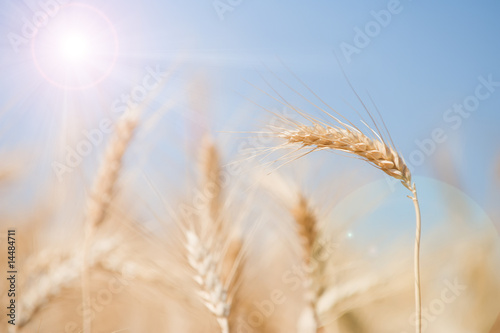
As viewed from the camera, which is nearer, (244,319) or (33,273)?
(33,273)

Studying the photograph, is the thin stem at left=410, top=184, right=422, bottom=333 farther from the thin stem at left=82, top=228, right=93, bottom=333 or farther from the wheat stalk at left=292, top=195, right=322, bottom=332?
the thin stem at left=82, top=228, right=93, bottom=333

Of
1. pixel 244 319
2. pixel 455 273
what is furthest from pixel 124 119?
pixel 455 273

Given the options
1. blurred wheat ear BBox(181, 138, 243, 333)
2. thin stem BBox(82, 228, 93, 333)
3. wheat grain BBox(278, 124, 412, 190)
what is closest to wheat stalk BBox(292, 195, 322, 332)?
blurred wheat ear BBox(181, 138, 243, 333)

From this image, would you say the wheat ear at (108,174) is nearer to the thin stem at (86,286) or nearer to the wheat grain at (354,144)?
the thin stem at (86,286)

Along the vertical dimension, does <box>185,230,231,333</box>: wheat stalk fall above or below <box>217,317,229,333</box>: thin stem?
above

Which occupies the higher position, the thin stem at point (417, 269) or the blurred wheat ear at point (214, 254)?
the blurred wheat ear at point (214, 254)

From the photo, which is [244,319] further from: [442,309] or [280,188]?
[442,309]

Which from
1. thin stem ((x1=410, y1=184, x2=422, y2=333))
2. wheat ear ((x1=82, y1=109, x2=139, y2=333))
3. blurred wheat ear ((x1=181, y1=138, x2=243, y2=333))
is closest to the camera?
thin stem ((x1=410, y1=184, x2=422, y2=333))

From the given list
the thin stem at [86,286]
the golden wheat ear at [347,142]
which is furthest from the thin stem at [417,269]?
the thin stem at [86,286]

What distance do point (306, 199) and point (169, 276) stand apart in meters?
0.78

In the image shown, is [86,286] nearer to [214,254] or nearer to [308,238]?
[214,254]

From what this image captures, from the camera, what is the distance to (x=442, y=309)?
2.28 metres

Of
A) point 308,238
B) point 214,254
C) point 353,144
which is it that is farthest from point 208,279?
point 353,144

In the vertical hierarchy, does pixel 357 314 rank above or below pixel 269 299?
below
